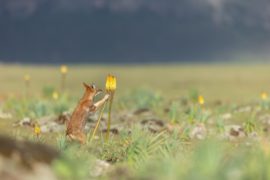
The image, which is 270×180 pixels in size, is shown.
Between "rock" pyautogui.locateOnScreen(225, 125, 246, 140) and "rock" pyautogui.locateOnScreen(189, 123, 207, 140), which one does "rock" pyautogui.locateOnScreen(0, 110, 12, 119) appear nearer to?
"rock" pyautogui.locateOnScreen(189, 123, 207, 140)

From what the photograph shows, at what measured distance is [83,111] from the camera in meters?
14.8

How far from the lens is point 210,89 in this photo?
174ft

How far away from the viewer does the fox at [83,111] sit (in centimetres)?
1474

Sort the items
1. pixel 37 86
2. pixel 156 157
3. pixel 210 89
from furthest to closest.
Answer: pixel 37 86 → pixel 210 89 → pixel 156 157

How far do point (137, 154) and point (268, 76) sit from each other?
5445 centimetres

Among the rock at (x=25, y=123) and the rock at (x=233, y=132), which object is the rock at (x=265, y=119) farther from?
the rock at (x=25, y=123)

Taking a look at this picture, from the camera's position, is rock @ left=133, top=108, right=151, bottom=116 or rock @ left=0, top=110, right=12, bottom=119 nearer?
rock @ left=0, top=110, right=12, bottom=119

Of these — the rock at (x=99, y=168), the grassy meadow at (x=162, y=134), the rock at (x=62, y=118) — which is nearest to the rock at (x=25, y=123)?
the grassy meadow at (x=162, y=134)

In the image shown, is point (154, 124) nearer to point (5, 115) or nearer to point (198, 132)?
point (198, 132)

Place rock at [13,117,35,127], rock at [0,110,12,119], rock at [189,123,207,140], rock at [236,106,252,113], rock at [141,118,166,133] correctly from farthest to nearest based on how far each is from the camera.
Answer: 1. rock at [236,106,252,113]
2. rock at [0,110,12,119]
3. rock at [13,117,35,127]
4. rock at [141,118,166,133]
5. rock at [189,123,207,140]

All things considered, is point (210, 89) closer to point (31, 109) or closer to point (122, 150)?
point (31, 109)

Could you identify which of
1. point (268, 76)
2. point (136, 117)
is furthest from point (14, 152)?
point (268, 76)

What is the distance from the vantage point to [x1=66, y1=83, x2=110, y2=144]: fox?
14742mm

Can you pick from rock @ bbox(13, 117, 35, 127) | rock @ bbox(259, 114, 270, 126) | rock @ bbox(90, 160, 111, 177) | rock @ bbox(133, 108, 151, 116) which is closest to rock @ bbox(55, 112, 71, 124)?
rock @ bbox(13, 117, 35, 127)
